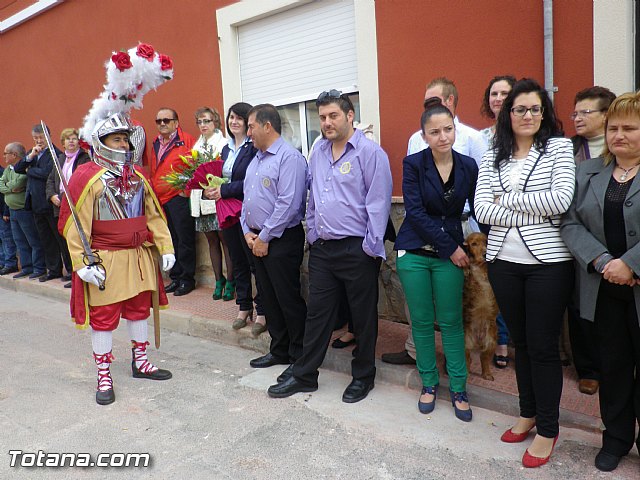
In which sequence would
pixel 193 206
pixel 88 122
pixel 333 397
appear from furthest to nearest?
1. pixel 193 206
2. pixel 88 122
3. pixel 333 397

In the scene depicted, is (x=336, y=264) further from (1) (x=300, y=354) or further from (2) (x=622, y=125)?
(2) (x=622, y=125)

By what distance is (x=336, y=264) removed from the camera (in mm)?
3861

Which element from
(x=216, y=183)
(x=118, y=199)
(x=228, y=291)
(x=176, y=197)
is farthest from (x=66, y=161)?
(x=118, y=199)

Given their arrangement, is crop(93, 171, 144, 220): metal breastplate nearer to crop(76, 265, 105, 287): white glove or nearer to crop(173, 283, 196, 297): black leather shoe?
crop(76, 265, 105, 287): white glove

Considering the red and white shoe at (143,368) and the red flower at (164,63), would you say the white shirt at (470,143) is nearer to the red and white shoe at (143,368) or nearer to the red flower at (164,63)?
the red flower at (164,63)

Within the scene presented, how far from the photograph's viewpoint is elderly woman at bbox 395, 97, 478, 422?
3.42 m

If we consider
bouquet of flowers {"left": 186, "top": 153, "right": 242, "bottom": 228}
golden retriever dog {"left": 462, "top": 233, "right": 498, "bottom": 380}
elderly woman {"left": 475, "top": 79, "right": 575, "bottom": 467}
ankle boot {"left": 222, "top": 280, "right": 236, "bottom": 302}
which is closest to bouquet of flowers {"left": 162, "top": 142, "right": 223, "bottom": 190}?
bouquet of flowers {"left": 186, "top": 153, "right": 242, "bottom": 228}

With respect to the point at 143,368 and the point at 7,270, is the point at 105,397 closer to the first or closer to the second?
the point at 143,368

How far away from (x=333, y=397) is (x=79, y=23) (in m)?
7.88

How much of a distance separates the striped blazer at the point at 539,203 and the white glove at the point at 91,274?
272 cm

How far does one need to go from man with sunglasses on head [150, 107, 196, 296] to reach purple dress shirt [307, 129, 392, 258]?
10.5 feet

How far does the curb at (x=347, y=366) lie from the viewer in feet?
11.2

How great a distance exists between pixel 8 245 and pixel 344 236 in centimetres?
802

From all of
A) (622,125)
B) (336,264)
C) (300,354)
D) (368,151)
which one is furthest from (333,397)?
(622,125)
